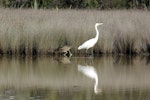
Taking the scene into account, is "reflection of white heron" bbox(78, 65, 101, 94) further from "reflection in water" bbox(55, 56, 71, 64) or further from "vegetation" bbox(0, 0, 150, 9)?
"vegetation" bbox(0, 0, 150, 9)

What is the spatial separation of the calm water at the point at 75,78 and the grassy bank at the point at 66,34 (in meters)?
0.78

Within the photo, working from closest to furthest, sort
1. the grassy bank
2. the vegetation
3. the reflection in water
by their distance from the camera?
the reflection in water → the grassy bank → the vegetation

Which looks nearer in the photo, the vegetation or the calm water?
the calm water

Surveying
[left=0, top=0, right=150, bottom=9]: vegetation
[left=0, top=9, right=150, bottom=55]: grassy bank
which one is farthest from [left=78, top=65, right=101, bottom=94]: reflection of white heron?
[left=0, top=0, right=150, bottom=9]: vegetation

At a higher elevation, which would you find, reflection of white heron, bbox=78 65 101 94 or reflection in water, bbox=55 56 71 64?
reflection in water, bbox=55 56 71 64

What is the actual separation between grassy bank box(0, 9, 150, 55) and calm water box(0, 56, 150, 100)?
78cm

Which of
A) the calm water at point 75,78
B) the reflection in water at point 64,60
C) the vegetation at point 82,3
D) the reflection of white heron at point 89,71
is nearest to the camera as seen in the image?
the calm water at point 75,78

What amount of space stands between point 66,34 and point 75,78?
231 inches

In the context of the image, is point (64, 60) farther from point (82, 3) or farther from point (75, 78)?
point (82, 3)

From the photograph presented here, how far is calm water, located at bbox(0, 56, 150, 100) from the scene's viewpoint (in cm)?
1127

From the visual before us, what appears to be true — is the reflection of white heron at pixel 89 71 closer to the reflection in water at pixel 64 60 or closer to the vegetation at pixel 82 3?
the reflection in water at pixel 64 60

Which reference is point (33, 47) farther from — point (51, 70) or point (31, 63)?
point (51, 70)

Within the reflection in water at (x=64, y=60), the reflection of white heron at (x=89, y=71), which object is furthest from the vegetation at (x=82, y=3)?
the reflection of white heron at (x=89, y=71)

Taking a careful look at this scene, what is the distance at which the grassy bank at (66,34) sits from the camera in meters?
18.7
